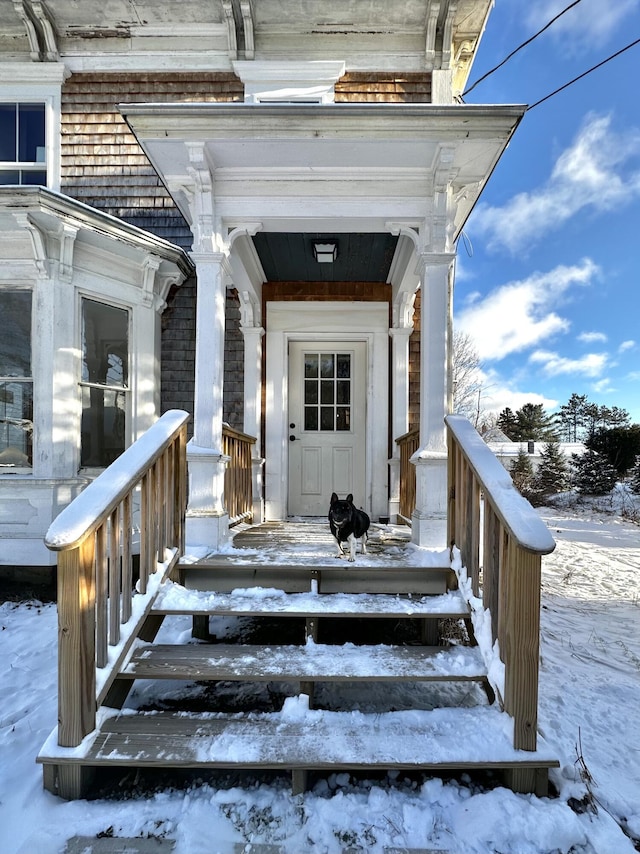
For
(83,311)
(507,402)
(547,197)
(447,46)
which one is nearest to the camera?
(83,311)

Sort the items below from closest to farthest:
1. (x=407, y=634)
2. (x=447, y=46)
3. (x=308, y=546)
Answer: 1. (x=407, y=634)
2. (x=308, y=546)
3. (x=447, y=46)

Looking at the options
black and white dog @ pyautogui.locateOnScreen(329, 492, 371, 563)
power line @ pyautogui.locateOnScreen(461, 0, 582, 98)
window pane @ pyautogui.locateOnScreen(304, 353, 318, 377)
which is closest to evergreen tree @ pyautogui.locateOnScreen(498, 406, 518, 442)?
power line @ pyautogui.locateOnScreen(461, 0, 582, 98)

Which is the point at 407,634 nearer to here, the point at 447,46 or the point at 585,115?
the point at 447,46

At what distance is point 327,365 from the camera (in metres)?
4.94

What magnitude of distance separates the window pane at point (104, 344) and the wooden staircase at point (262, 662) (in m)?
1.90

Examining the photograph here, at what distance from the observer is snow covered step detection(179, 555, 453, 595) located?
2.36 metres

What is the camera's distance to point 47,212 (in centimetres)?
322

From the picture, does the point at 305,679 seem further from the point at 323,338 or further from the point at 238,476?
the point at 323,338

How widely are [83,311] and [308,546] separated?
277cm

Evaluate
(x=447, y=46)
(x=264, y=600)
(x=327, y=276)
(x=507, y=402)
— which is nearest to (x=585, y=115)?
(x=507, y=402)

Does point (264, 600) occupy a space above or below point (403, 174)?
below

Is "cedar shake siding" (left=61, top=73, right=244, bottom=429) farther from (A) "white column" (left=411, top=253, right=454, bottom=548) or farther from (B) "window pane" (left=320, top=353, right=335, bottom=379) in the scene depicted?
(A) "white column" (left=411, top=253, right=454, bottom=548)

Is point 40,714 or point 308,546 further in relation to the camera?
point 308,546

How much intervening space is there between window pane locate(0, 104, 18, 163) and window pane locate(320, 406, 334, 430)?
170 inches
